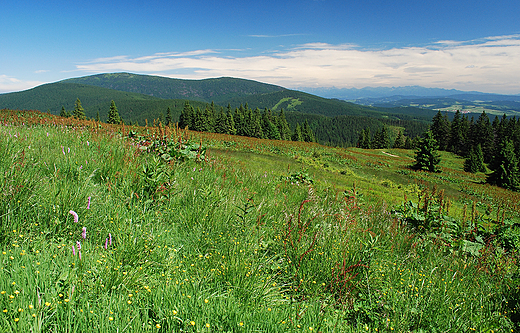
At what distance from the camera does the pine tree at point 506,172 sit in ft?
128

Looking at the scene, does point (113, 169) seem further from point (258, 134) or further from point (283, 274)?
point (258, 134)

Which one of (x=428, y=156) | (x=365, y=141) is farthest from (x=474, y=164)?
(x=365, y=141)

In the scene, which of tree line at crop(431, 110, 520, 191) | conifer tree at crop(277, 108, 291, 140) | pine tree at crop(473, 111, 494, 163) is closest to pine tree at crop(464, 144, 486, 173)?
tree line at crop(431, 110, 520, 191)

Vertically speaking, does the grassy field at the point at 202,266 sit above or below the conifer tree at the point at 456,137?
above

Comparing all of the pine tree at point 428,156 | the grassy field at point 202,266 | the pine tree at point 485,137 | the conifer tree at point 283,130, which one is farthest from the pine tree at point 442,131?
the grassy field at point 202,266

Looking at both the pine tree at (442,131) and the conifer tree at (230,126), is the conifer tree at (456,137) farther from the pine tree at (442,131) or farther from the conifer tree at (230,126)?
the conifer tree at (230,126)

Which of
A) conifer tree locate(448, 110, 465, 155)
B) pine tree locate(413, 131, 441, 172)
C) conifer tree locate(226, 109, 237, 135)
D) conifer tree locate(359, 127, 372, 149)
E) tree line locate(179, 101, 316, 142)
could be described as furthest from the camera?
conifer tree locate(359, 127, 372, 149)

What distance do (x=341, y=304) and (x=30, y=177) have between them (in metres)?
3.83

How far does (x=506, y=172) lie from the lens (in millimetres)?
40344

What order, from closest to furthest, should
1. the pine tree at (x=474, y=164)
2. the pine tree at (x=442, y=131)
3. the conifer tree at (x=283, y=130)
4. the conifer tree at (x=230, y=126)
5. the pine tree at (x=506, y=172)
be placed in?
the pine tree at (x=506, y=172), the pine tree at (x=474, y=164), the conifer tree at (x=230, y=126), the pine tree at (x=442, y=131), the conifer tree at (x=283, y=130)

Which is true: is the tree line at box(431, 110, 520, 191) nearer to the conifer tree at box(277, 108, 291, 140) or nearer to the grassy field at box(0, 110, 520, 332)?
the conifer tree at box(277, 108, 291, 140)

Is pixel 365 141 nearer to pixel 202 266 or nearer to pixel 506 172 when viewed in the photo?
pixel 506 172

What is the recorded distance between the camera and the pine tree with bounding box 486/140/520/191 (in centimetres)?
3900

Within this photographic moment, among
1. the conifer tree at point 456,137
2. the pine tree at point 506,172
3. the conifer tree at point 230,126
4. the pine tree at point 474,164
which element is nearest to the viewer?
the pine tree at point 506,172
